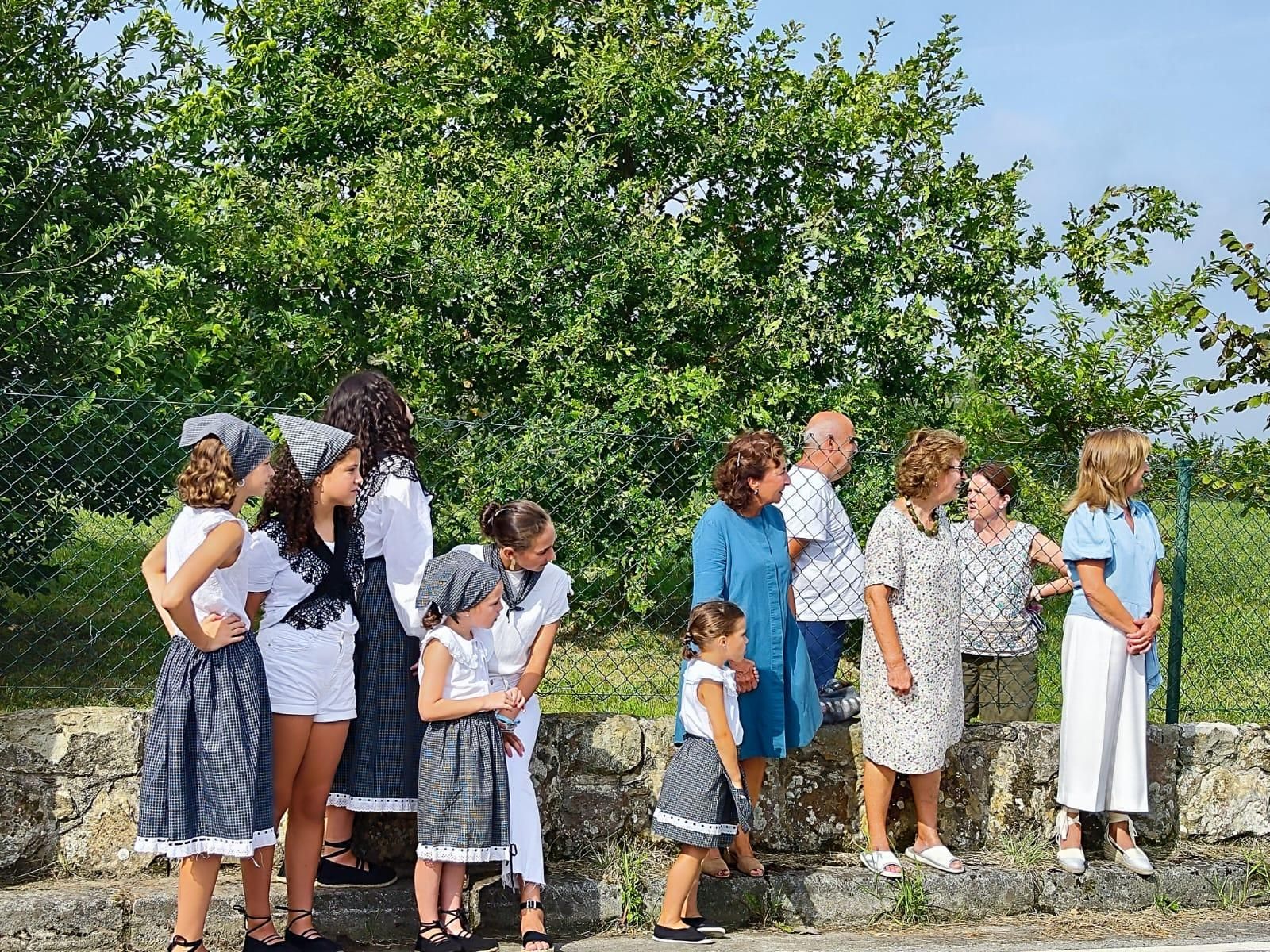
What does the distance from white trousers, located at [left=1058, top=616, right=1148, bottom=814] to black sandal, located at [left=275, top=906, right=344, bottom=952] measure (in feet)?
10.0

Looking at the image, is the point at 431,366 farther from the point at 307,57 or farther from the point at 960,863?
the point at 960,863

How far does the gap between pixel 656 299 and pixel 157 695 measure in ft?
18.7

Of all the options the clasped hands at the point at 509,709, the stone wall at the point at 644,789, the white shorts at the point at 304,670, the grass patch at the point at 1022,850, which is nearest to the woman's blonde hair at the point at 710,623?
the clasped hands at the point at 509,709

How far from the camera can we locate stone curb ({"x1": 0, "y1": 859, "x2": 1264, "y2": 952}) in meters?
4.65

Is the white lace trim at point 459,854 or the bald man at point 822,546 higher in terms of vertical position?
the bald man at point 822,546

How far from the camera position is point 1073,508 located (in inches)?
224

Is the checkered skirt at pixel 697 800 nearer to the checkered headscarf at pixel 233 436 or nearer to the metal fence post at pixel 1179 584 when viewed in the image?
the checkered headscarf at pixel 233 436

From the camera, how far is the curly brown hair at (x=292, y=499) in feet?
14.6

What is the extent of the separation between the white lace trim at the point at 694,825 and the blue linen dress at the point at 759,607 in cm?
43

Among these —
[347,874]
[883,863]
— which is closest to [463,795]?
[347,874]

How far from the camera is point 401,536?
15.3 feet

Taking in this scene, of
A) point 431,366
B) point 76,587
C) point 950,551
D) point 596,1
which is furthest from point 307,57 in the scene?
point 950,551

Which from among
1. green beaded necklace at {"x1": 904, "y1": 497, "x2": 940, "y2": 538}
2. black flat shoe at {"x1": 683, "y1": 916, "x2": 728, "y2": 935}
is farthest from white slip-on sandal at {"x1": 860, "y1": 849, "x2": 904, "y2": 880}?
green beaded necklace at {"x1": 904, "y1": 497, "x2": 940, "y2": 538}

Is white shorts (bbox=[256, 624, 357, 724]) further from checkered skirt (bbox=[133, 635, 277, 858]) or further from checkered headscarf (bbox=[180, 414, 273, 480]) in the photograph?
checkered headscarf (bbox=[180, 414, 273, 480])
